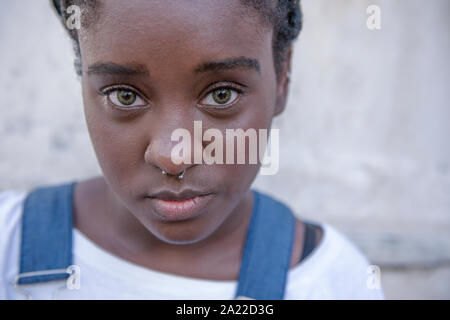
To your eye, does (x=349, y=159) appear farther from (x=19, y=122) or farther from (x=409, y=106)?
(x=19, y=122)

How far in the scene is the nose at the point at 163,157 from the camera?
623 mm

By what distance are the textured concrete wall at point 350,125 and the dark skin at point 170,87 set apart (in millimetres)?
849

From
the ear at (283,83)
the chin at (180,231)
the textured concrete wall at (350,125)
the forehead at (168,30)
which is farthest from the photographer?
the textured concrete wall at (350,125)

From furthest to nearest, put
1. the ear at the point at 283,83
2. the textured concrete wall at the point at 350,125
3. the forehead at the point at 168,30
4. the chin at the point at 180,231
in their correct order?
1. the textured concrete wall at the point at 350,125
2. the ear at the point at 283,83
3. the chin at the point at 180,231
4. the forehead at the point at 168,30

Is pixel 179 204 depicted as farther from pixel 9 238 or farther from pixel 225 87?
pixel 9 238

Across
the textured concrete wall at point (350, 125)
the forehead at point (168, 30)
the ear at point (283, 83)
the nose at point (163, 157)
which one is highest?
the textured concrete wall at point (350, 125)

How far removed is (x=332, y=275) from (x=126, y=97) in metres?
0.62

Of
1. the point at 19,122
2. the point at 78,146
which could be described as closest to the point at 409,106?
the point at 78,146

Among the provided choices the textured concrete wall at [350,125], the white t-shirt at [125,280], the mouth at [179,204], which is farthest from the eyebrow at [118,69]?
the textured concrete wall at [350,125]

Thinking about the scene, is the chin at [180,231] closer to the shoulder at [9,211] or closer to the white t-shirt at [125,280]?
the white t-shirt at [125,280]

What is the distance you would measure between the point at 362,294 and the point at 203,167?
0.55m

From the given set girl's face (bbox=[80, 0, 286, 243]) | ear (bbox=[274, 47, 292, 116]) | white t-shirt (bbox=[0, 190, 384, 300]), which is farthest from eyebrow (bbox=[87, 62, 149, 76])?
white t-shirt (bbox=[0, 190, 384, 300])

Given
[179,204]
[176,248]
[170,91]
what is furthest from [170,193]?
[176,248]

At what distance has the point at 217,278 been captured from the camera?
885mm
